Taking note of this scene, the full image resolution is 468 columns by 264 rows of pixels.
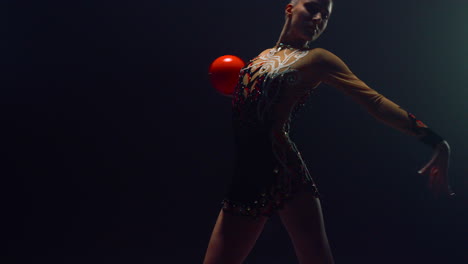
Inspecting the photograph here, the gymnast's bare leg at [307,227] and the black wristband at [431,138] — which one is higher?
the black wristband at [431,138]

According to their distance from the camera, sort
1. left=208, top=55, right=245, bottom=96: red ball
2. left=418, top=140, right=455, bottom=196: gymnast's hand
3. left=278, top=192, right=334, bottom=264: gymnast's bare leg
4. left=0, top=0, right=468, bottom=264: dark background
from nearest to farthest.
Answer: left=418, top=140, right=455, bottom=196: gymnast's hand
left=278, top=192, right=334, bottom=264: gymnast's bare leg
left=208, top=55, right=245, bottom=96: red ball
left=0, top=0, right=468, bottom=264: dark background

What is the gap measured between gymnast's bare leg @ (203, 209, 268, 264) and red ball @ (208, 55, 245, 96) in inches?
19.5

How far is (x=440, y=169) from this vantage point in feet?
4.07

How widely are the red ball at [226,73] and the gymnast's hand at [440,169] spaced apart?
2.40 feet

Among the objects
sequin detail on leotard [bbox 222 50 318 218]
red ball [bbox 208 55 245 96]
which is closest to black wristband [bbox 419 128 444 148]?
sequin detail on leotard [bbox 222 50 318 218]

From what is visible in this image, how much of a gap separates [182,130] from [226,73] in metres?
1.04

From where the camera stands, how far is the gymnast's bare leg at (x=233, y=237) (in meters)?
1.37

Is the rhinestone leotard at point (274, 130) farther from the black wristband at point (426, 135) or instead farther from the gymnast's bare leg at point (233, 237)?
the black wristband at point (426, 135)

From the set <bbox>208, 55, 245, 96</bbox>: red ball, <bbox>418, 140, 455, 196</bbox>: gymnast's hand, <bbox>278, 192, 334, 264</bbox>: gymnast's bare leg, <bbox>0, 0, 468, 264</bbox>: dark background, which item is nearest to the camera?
<bbox>418, 140, 455, 196</bbox>: gymnast's hand

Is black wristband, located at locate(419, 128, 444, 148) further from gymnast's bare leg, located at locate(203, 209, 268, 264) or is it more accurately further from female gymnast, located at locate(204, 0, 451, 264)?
gymnast's bare leg, located at locate(203, 209, 268, 264)

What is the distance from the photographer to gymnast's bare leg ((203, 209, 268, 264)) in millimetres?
1371

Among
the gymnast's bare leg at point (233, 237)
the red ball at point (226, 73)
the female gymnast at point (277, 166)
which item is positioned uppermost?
the red ball at point (226, 73)

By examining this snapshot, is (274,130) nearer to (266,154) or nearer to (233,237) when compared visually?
(266,154)

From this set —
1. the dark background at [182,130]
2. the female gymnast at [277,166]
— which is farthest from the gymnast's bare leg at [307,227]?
the dark background at [182,130]
